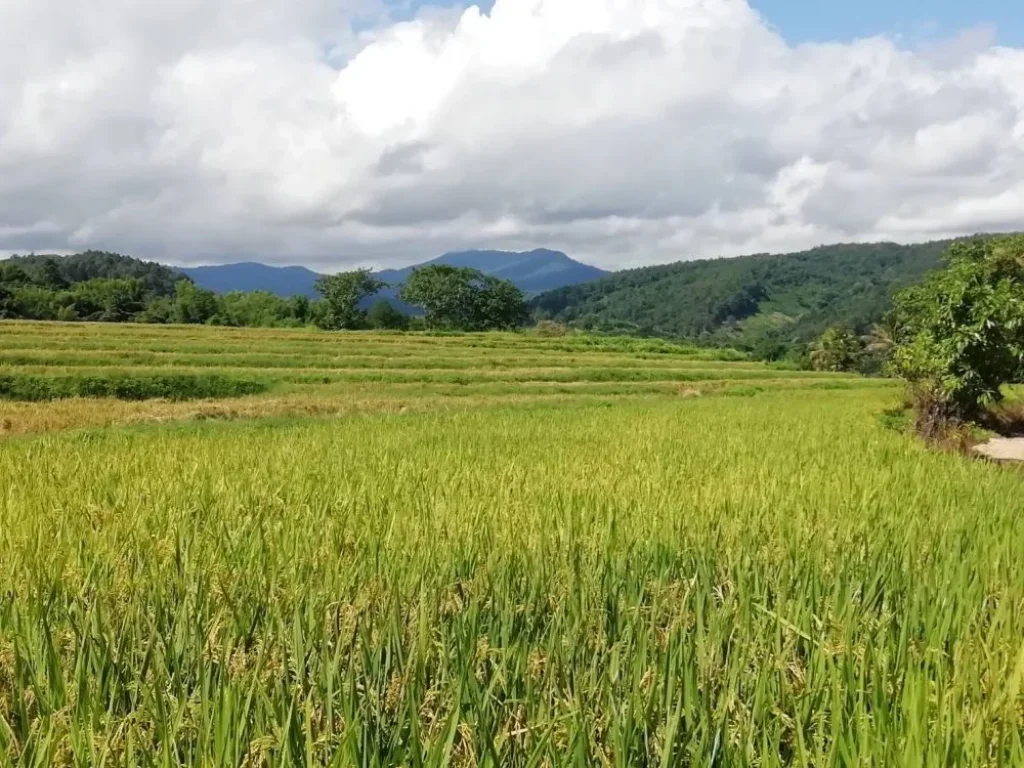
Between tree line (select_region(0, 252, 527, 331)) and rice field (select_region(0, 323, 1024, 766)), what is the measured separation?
71.9 m

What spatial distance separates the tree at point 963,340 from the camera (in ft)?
37.9

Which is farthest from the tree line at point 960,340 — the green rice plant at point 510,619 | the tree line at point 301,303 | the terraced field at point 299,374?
the tree line at point 301,303

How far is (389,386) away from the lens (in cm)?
2317

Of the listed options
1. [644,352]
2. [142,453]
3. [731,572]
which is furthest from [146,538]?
[644,352]

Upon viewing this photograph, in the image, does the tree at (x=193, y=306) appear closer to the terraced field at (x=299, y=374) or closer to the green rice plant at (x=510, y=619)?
the terraced field at (x=299, y=374)

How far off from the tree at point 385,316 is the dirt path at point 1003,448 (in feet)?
236

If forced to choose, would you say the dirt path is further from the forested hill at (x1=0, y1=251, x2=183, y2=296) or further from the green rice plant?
the forested hill at (x1=0, y1=251, x2=183, y2=296)

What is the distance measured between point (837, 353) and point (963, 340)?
7607 cm

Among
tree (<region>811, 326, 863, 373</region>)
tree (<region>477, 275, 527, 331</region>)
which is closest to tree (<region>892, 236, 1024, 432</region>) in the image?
tree (<region>811, 326, 863, 373</region>)

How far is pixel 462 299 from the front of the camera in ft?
308

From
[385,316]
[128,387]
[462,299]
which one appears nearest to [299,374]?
[128,387]

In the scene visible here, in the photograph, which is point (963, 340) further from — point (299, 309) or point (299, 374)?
point (299, 309)

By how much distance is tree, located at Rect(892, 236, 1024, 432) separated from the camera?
1155 centimetres

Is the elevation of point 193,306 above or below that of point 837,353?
above
